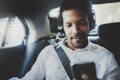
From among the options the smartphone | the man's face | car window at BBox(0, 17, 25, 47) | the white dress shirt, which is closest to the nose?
the man's face

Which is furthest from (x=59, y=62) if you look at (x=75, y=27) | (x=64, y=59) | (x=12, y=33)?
(x=12, y=33)

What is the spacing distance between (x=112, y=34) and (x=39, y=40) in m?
0.51

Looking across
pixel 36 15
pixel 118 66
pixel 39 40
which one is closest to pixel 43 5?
pixel 36 15

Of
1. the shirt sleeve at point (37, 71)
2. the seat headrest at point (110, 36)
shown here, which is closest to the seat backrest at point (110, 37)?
the seat headrest at point (110, 36)

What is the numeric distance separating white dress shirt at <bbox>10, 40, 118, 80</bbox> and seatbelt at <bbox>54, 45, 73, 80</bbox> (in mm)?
20

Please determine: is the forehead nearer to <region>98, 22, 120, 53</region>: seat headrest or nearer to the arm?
<region>98, 22, 120, 53</region>: seat headrest

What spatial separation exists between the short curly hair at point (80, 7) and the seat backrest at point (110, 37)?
8cm

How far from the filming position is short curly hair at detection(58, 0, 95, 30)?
178 centimetres

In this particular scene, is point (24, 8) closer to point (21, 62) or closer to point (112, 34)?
point (21, 62)

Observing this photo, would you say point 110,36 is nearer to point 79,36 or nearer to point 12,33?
point 79,36

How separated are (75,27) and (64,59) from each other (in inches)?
9.0

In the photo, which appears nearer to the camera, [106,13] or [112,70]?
[112,70]

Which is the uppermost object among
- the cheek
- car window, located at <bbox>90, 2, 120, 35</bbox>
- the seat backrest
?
car window, located at <bbox>90, 2, 120, 35</bbox>

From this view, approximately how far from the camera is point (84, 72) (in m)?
1.72
